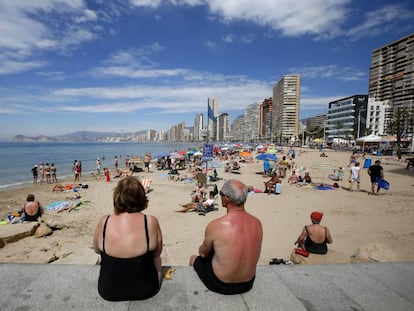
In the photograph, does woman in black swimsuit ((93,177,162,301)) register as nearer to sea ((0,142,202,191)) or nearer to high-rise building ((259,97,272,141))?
sea ((0,142,202,191))

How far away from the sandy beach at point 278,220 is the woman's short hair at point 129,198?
274 centimetres

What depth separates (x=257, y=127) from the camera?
19138 centimetres

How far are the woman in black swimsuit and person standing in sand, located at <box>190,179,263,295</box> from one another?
0.49 m

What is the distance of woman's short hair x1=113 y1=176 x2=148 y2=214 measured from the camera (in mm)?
1970

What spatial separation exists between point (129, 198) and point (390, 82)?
Answer: 126606 millimetres

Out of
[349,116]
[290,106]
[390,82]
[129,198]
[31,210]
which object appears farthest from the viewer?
[290,106]

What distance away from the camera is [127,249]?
72.9 inches

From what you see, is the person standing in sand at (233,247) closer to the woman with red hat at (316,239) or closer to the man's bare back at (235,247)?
the man's bare back at (235,247)

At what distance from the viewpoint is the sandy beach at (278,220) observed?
5645 mm

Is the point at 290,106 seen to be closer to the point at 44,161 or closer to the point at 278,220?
the point at 44,161

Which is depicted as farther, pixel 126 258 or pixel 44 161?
pixel 44 161

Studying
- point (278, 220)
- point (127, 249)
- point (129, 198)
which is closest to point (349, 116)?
point (278, 220)

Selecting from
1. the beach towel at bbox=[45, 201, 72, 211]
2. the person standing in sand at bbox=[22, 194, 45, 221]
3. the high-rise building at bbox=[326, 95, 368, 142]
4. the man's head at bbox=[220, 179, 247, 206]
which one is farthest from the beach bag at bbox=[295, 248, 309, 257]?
the high-rise building at bbox=[326, 95, 368, 142]

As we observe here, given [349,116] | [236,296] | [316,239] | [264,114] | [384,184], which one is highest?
[264,114]
